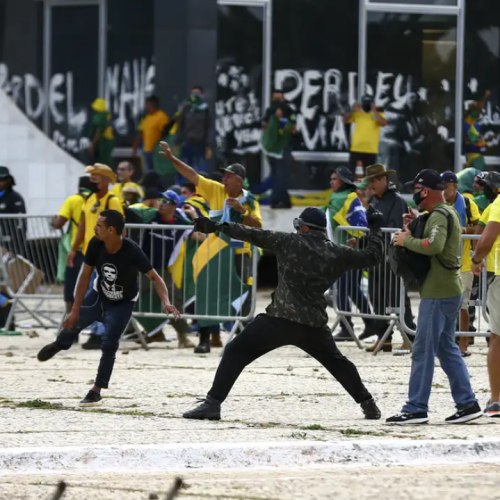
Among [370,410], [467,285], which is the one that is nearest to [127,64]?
[467,285]

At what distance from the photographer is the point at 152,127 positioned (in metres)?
22.6

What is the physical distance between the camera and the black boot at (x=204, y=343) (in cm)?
1446

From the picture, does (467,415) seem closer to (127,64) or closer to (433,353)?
(433,353)

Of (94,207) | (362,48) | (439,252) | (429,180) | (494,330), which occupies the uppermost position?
(362,48)

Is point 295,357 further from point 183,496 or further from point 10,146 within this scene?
point 10,146

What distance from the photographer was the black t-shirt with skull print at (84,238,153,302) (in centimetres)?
1072

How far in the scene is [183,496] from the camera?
7.34 meters

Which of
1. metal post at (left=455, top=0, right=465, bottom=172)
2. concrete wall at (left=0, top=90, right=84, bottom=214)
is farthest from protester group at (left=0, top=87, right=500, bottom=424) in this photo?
metal post at (left=455, top=0, right=465, bottom=172)

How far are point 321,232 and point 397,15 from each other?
14481 millimetres

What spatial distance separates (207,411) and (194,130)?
482 inches

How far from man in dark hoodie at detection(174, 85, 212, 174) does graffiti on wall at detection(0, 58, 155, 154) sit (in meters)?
1.73

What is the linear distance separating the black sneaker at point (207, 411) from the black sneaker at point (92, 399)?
36.4 inches

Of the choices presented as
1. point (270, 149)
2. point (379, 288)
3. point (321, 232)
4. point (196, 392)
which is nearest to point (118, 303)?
point (196, 392)

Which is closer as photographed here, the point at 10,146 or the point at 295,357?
the point at 295,357
